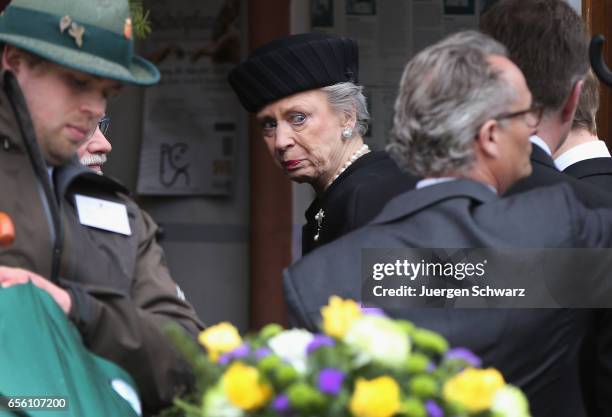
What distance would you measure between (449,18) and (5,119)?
4.02m

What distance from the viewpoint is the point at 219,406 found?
5.82 feet

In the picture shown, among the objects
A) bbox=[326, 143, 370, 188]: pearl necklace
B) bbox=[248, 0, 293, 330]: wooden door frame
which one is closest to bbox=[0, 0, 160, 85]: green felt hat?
bbox=[326, 143, 370, 188]: pearl necklace

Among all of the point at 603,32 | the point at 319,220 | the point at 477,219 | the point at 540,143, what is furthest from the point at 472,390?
the point at 603,32

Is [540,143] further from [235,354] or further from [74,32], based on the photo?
[235,354]

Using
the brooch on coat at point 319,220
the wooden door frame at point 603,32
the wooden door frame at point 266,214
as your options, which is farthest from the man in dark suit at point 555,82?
the wooden door frame at point 266,214

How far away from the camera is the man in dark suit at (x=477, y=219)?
2.38 m

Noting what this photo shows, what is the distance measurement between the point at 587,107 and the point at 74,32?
176 centimetres

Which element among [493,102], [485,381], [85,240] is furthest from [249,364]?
[493,102]

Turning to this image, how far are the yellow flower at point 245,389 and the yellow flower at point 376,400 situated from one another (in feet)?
0.40

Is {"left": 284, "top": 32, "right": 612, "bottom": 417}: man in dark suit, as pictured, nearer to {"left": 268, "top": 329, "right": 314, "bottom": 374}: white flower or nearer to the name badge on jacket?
the name badge on jacket

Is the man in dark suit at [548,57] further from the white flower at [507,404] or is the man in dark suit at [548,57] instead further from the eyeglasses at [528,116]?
the white flower at [507,404]

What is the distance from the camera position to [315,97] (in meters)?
3.77

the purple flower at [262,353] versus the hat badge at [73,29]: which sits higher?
the hat badge at [73,29]

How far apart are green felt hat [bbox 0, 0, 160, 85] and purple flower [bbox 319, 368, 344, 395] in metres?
0.87
